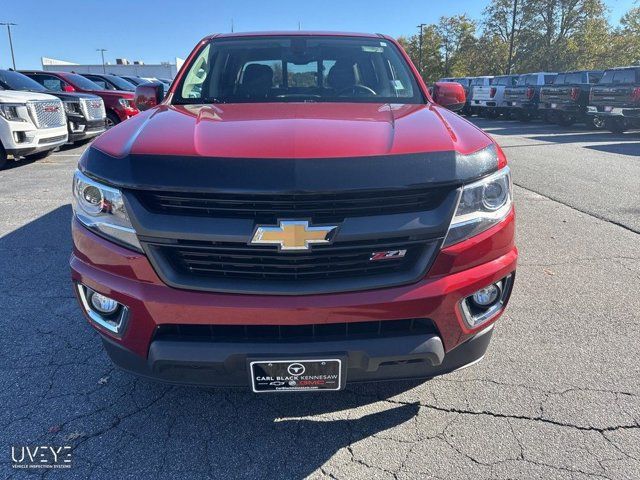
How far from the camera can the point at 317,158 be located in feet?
5.89

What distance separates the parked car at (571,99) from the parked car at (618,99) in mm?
660

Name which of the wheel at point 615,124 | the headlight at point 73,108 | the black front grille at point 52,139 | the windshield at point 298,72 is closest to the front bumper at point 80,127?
the headlight at point 73,108

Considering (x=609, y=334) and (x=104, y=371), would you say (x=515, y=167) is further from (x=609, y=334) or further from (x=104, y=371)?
→ (x=104, y=371)

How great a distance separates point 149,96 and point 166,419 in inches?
93.9

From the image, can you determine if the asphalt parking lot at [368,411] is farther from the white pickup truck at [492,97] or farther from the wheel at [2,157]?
the white pickup truck at [492,97]

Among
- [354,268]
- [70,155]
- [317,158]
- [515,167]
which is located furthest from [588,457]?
[70,155]

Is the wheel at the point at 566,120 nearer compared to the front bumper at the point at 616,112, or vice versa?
the front bumper at the point at 616,112

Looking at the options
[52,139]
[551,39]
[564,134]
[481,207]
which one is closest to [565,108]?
[564,134]

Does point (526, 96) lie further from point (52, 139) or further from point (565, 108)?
point (52, 139)

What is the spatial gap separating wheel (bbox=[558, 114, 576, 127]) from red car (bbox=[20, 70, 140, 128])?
1498 cm

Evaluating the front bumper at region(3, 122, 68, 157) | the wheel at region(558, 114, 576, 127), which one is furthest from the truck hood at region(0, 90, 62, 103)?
the wheel at region(558, 114, 576, 127)

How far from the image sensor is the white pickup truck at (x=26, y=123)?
8250 mm

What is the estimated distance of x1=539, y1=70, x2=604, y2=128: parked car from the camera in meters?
16.7

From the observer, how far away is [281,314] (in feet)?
5.87
